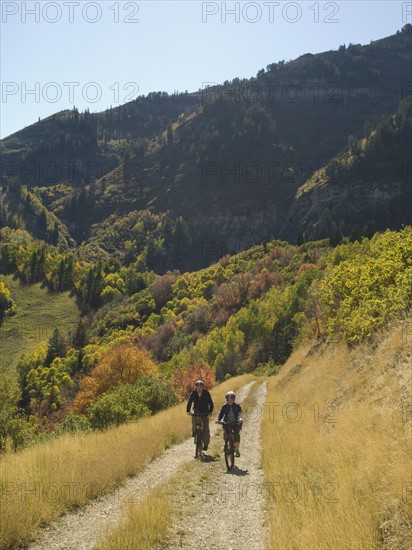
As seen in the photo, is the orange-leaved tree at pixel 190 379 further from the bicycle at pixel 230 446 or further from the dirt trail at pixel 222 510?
the bicycle at pixel 230 446

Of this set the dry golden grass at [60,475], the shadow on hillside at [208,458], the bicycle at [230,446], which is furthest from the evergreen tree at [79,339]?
the bicycle at [230,446]

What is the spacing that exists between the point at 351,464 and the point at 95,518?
19.0 feet

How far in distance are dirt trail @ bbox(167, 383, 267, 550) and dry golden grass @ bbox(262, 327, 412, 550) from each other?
0.45m

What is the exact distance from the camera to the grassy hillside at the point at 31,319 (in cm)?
12882

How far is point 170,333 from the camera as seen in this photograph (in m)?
108

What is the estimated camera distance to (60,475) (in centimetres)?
1002

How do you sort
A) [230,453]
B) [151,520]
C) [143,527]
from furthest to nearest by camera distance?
[230,453] → [151,520] → [143,527]

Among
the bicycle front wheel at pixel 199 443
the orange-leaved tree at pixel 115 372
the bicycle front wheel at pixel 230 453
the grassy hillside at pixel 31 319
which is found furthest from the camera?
the grassy hillside at pixel 31 319

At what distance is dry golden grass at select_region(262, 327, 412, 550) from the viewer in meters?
6.72

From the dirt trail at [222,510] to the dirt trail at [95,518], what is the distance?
114 centimetres

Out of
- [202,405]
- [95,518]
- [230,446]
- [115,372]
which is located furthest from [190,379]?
[95,518]

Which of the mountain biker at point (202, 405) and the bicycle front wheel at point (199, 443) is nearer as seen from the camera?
the bicycle front wheel at point (199, 443)

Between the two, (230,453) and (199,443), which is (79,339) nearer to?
(199,443)

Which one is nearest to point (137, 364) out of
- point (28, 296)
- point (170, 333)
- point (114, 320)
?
point (170, 333)
